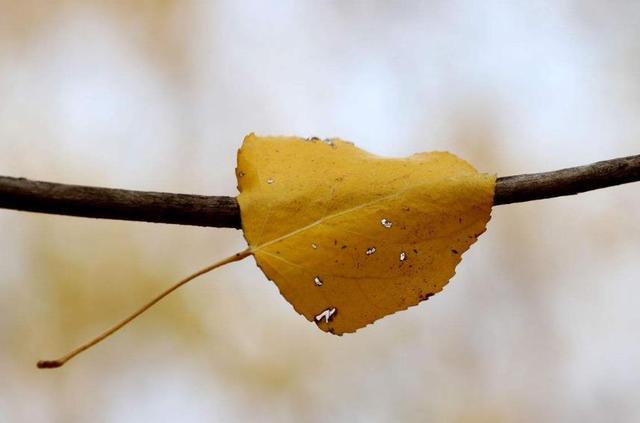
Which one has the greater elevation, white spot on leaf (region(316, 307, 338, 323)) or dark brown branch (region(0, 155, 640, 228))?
dark brown branch (region(0, 155, 640, 228))

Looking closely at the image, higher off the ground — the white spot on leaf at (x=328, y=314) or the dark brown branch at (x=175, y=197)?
the dark brown branch at (x=175, y=197)

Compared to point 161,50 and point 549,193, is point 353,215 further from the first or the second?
point 161,50

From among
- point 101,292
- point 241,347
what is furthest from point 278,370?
point 101,292

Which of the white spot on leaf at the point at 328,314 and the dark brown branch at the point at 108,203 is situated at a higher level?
the dark brown branch at the point at 108,203
